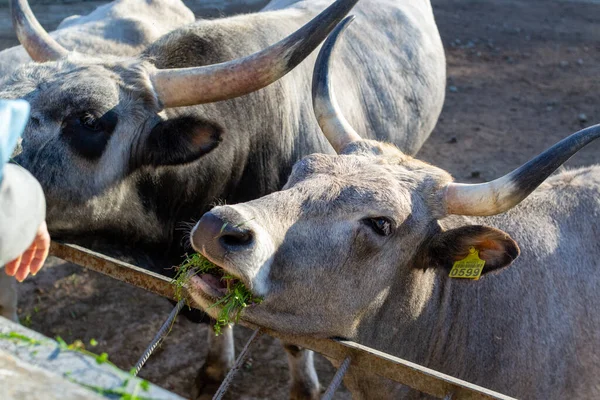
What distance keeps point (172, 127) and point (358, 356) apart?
82.9 inches

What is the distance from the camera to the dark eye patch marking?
4.13 metres

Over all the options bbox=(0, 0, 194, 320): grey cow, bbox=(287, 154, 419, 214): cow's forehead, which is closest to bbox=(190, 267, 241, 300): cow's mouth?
bbox=(287, 154, 419, 214): cow's forehead

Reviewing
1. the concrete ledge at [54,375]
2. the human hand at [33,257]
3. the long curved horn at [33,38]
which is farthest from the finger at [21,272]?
the long curved horn at [33,38]

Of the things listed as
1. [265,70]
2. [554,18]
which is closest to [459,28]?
[554,18]

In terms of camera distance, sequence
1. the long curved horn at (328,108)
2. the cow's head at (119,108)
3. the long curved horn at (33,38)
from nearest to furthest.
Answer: the long curved horn at (328,108), the cow's head at (119,108), the long curved horn at (33,38)

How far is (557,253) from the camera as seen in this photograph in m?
3.68

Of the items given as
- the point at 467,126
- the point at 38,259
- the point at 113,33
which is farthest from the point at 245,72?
the point at 467,126

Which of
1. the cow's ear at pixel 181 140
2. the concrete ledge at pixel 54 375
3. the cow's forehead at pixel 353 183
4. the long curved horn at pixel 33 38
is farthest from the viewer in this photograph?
the long curved horn at pixel 33 38

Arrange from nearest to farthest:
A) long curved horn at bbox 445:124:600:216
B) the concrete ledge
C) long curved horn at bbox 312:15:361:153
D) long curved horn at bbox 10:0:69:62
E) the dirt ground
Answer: the concrete ledge
long curved horn at bbox 445:124:600:216
long curved horn at bbox 312:15:361:153
long curved horn at bbox 10:0:69:62
the dirt ground

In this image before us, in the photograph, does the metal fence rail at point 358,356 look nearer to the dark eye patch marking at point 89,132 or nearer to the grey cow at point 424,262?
the grey cow at point 424,262

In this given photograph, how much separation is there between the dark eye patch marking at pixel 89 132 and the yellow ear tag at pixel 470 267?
2.21 m

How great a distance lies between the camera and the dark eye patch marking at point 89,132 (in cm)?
413

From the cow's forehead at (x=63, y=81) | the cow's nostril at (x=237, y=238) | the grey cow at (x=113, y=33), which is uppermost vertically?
the cow's nostril at (x=237, y=238)

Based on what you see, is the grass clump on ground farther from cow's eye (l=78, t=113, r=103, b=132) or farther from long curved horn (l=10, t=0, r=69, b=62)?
long curved horn (l=10, t=0, r=69, b=62)
